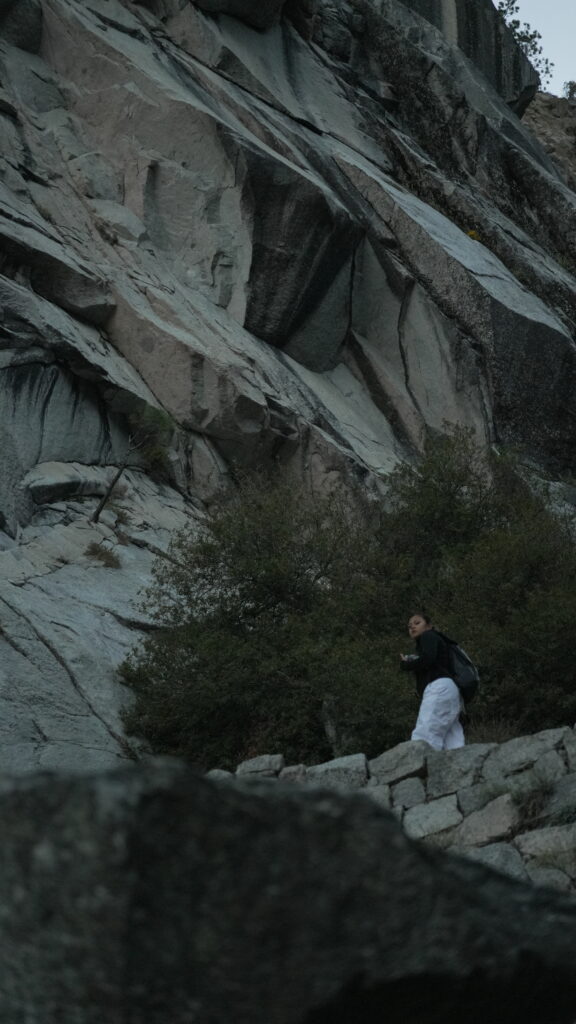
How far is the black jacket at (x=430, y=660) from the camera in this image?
1078 cm

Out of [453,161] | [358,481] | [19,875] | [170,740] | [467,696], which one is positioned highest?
[453,161]

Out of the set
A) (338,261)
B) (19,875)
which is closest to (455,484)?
(338,261)

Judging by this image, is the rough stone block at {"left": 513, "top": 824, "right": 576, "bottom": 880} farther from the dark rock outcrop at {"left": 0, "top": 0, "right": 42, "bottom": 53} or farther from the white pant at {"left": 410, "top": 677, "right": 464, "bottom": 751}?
the dark rock outcrop at {"left": 0, "top": 0, "right": 42, "bottom": 53}

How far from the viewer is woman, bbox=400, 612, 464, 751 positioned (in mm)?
10578

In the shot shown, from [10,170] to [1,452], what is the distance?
868cm

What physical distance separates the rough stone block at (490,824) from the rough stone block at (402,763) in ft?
3.59

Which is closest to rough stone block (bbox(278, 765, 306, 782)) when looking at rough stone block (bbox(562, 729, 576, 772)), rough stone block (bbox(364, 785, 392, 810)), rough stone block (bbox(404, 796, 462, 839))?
rough stone block (bbox(364, 785, 392, 810))

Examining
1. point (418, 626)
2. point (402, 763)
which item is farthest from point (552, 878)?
point (418, 626)

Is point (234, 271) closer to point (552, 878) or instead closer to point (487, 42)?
point (487, 42)

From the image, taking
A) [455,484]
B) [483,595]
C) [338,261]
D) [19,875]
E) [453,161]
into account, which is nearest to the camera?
[19,875]

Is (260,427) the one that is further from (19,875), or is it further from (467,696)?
(19,875)

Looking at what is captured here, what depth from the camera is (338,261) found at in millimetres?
28922

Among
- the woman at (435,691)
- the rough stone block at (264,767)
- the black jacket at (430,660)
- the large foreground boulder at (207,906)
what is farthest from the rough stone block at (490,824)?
the large foreground boulder at (207,906)

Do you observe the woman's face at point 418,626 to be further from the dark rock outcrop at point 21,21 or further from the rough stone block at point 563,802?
the dark rock outcrop at point 21,21
